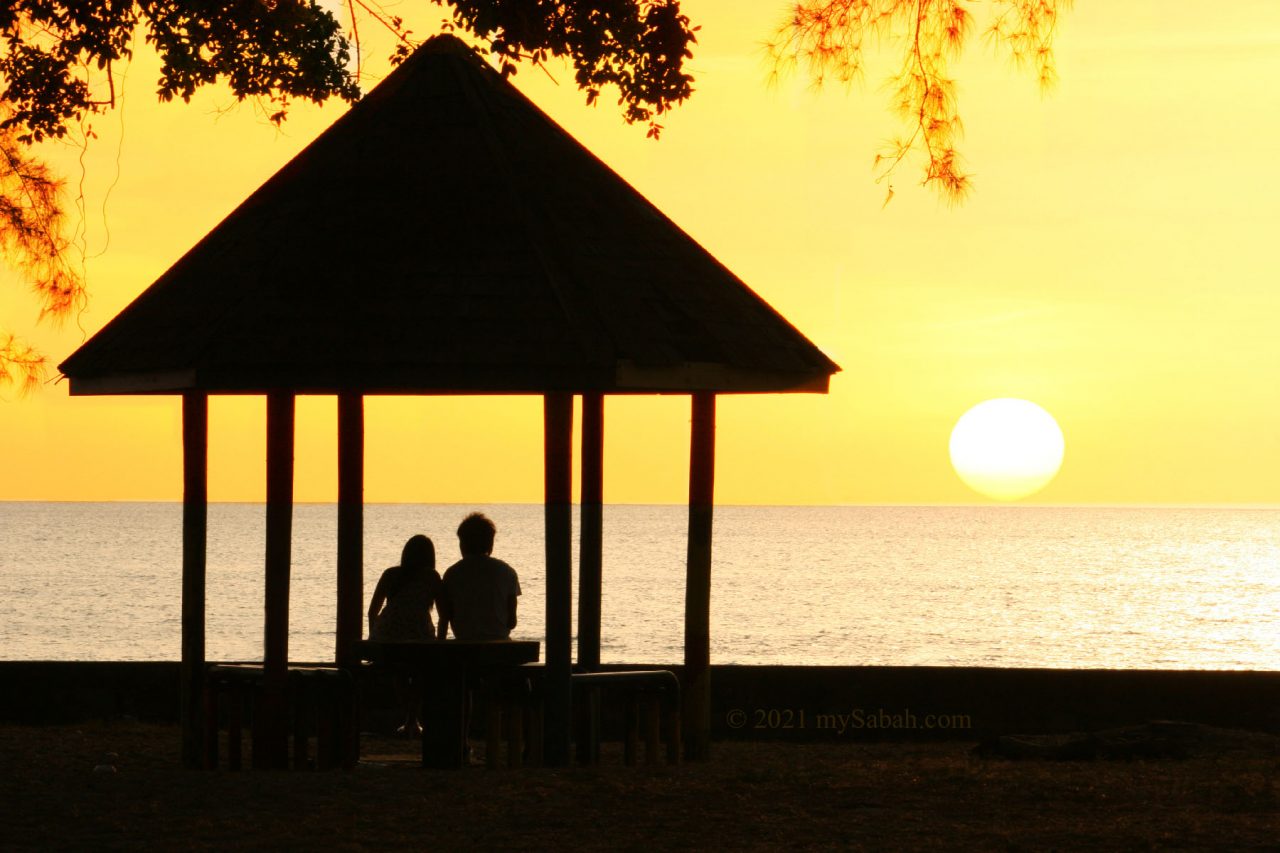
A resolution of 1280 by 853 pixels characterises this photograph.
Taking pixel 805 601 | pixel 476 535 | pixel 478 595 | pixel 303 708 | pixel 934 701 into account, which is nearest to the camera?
pixel 478 595

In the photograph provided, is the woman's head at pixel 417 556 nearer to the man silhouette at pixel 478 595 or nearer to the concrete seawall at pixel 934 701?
the man silhouette at pixel 478 595

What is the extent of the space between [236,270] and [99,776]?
10.4ft

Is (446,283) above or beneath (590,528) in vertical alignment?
above

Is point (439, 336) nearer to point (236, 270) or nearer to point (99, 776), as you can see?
point (236, 270)

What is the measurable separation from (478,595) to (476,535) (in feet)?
1.32

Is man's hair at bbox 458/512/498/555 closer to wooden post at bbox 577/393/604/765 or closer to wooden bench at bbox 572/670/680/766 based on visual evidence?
wooden post at bbox 577/393/604/765

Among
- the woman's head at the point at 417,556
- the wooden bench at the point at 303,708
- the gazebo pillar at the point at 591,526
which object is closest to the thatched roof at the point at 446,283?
the woman's head at the point at 417,556

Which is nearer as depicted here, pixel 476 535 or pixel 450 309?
→ pixel 450 309

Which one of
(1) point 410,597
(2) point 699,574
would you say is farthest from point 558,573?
(2) point 699,574

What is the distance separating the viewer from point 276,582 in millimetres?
11797

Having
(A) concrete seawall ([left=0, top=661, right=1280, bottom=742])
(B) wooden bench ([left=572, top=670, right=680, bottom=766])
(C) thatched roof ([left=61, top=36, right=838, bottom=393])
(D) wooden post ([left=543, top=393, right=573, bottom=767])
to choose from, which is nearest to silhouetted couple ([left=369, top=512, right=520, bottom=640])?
(D) wooden post ([left=543, top=393, right=573, bottom=767])

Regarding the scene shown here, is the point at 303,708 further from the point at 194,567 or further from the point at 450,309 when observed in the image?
the point at 450,309

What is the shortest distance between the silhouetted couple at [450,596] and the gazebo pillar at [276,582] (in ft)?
1.93

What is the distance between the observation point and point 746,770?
12156 millimetres
